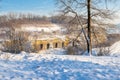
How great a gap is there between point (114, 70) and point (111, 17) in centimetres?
1061

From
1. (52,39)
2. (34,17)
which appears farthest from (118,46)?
(34,17)

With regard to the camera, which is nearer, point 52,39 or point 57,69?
point 57,69

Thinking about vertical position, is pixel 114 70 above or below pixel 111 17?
below

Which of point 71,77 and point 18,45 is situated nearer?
point 71,77

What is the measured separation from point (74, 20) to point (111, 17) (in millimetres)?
3006

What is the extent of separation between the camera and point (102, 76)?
7410 millimetres

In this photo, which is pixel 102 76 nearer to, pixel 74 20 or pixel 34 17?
pixel 74 20

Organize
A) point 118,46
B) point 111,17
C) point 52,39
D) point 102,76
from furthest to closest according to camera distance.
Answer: point 52,39 → point 118,46 → point 111,17 → point 102,76

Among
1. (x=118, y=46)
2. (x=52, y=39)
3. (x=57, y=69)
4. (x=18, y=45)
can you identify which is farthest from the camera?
(x=52, y=39)

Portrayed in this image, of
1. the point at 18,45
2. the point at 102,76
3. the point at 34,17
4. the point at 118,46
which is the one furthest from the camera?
the point at 34,17

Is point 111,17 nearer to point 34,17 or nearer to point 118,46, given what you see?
point 118,46

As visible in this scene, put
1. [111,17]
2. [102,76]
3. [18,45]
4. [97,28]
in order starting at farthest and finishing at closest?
[18,45], [97,28], [111,17], [102,76]

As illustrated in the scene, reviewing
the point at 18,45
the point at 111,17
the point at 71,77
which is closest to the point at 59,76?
the point at 71,77

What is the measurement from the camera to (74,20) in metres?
19.3
